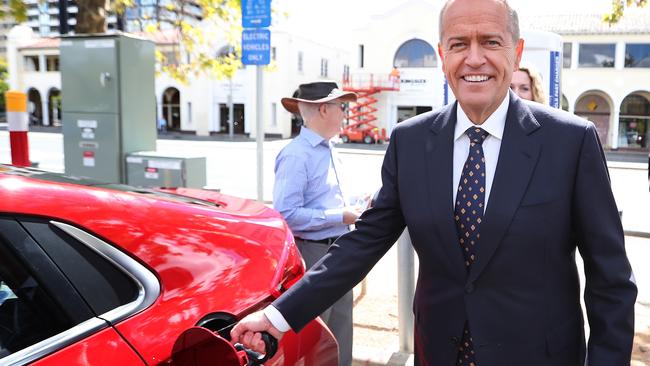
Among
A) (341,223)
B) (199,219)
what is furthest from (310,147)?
(199,219)

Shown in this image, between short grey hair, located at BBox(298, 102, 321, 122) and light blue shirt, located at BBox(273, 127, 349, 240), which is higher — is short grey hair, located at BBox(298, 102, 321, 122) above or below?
above

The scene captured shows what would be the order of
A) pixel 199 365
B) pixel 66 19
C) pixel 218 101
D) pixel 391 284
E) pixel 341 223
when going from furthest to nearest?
1. pixel 218 101
2. pixel 66 19
3. pixel 391 284
4. pixel 341 223
5. pixel 199 365

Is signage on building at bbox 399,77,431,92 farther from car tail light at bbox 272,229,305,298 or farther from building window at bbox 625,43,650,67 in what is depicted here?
car tail light at bbox 272,229,305,298

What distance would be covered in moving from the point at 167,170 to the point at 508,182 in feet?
15.3

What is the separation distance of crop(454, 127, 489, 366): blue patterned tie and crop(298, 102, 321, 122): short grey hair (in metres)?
1.90

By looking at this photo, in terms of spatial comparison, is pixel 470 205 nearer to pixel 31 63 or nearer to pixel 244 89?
pixel 244 89

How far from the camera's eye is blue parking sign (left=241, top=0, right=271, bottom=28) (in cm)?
581

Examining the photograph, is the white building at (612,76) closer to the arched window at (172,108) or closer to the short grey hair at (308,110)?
the arched window at (172,108)

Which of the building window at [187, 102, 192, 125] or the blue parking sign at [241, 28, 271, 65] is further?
the building window at [187, 102, 192, 125]

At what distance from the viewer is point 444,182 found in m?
1.72

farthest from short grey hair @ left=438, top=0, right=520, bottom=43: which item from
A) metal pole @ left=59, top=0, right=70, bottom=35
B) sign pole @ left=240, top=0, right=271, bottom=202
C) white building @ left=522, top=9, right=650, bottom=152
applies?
white building @ left=522, top=9, right=650, bottom=152

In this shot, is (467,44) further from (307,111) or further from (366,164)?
(366,164)

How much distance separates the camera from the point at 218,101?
4206cm

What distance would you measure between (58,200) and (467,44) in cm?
130
